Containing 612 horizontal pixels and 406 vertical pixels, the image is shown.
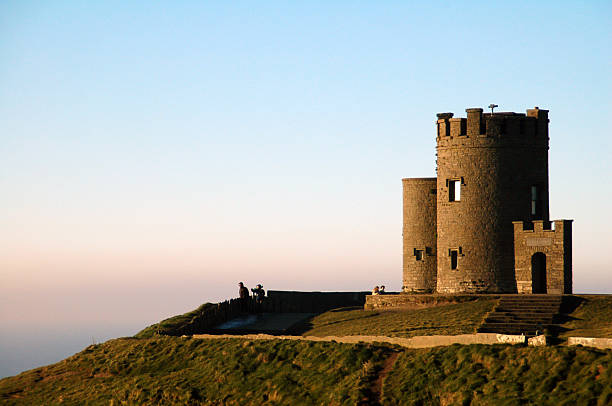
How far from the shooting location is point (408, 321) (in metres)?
46.2

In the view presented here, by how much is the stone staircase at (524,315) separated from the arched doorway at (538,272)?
3246 mm

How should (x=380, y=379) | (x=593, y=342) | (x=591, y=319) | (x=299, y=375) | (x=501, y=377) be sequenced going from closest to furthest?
(x=501, y=377) < (x=593, y=342) < (x=380, y=379) < (x=299, y=375) < (x=591, y=319)

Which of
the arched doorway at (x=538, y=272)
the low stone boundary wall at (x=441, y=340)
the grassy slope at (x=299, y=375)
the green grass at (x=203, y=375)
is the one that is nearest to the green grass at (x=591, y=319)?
the arched doorway at (x=538, y=272)

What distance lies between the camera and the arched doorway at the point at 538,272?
51.2m

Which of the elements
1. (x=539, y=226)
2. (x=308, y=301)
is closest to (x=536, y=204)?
(x=539, y=226)

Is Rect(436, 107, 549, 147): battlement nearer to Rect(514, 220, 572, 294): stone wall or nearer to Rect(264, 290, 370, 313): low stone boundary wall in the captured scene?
Rect(514, 220, 572, 294): stone wall

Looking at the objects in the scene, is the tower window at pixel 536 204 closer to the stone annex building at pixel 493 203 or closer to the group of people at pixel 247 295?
the stone annex building at pixel 493 203

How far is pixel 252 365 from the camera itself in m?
37.0

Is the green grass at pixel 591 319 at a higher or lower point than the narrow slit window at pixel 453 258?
lower

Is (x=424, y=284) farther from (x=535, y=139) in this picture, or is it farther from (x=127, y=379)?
(x=127, y=379)

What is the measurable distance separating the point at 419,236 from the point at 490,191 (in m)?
6.72

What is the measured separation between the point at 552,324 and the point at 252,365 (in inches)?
551

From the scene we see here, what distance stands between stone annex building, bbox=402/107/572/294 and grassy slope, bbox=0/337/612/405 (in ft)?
55.2

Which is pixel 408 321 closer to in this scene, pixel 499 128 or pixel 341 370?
pixel 499 128
